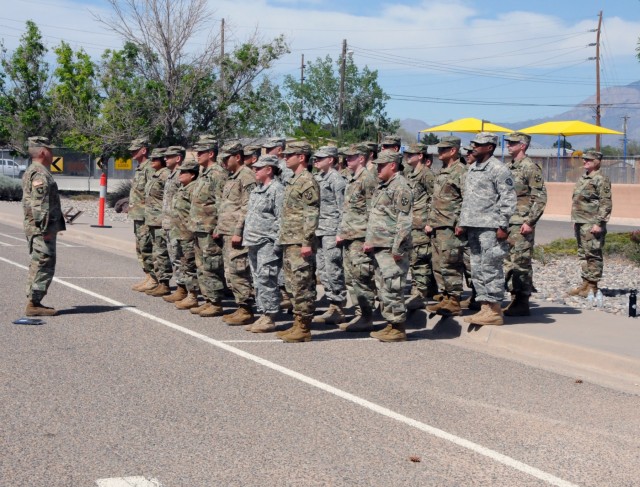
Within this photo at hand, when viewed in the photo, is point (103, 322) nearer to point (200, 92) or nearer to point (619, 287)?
point (619, 287)

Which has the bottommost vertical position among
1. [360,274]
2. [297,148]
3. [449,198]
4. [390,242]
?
[360,274]

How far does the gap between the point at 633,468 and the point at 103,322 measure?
21.4 feet

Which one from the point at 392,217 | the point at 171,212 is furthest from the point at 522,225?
the point at 171,212

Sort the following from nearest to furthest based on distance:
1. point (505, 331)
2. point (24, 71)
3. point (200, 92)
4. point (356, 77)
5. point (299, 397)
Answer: point (299, 397) < point (505, 331) < point (200, 92) < point (24, 71) < point (356, 77)

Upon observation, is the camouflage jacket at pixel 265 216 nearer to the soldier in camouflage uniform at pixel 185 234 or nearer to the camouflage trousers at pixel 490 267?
the soldier in camouflage uniform at pixel 185 234

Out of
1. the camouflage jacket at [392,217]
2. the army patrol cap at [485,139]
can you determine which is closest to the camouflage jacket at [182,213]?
the camouflage jacket at [392,217]

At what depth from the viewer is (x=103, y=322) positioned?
10.5 metres

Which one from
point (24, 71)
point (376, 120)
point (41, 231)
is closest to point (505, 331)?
point (41, 231)

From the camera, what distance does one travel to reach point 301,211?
9742 mm

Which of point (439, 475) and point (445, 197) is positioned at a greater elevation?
point (445, 197)

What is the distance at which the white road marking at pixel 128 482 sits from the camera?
514cm

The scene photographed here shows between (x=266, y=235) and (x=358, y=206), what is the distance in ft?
3.59

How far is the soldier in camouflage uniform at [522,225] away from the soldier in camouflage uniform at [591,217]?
270cm

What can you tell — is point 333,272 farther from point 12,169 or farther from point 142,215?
point 12,169
